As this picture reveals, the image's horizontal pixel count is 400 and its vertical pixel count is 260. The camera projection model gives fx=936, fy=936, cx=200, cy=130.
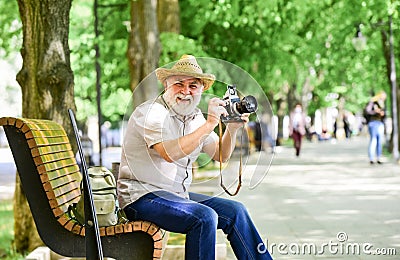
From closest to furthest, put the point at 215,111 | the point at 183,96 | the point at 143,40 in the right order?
the point at 215,111 → the point at 183,96 → the point at 143,40

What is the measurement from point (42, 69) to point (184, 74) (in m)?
3.92

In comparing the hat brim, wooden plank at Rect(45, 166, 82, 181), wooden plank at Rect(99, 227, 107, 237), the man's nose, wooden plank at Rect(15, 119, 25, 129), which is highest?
the hat brim

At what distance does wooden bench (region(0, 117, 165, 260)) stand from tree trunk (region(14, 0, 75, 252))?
3.16 meters

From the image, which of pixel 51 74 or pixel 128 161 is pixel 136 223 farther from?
pixel 51 74

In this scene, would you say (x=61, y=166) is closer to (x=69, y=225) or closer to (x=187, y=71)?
(x=69, y=225)

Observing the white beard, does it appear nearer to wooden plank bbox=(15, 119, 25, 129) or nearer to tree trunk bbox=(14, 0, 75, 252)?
wooden plank bbox=(15, 119, 25, 129)

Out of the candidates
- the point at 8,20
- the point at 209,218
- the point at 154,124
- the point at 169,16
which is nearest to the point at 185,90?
the point at 154,124

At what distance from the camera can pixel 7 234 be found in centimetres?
1120

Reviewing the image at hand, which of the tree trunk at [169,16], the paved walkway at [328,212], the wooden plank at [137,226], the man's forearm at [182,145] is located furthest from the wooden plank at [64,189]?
the tree trunk at [169,16]

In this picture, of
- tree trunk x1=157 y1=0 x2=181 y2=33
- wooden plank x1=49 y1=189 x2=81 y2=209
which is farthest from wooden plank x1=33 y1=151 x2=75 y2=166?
tree trunk x1=157 y1=0 x2=181 y2=33

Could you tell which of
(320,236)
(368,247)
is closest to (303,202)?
(320,236)

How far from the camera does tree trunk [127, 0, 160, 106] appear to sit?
1825 centimetres

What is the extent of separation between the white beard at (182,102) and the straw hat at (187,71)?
0.38 feet

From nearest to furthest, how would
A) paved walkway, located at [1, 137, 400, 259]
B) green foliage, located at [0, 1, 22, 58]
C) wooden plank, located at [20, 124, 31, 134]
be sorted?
1. wooden plank, located at [20, 124, 31, 134]
2. paved walkway, located at [1, 137, 400, 259]
3. green foliage, located at [0, 1, 22, 58]
